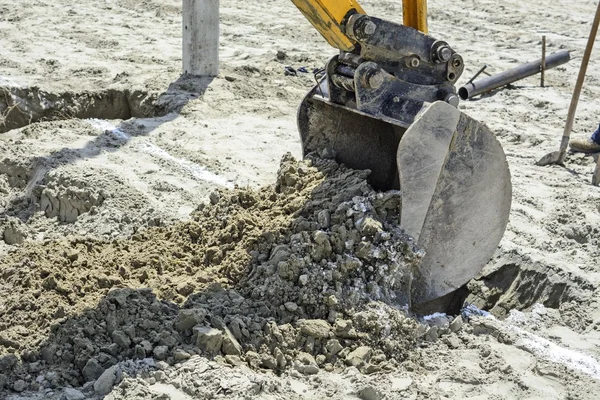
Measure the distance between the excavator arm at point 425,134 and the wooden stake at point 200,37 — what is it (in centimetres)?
399

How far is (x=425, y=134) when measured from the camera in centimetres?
395

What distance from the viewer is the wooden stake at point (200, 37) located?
8117mm

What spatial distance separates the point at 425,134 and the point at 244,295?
47.7 inches

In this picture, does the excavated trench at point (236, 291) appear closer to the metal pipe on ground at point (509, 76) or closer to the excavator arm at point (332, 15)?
the excavator arm at point (332, 15)

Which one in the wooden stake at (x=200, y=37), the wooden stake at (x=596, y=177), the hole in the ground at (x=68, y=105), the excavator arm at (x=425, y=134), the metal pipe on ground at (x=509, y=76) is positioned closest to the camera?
the excavator arm at (x=425, y=134)

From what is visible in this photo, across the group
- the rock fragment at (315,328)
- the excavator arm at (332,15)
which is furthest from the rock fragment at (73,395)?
the excavator arm at (332,15)

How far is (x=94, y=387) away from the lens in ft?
11.4

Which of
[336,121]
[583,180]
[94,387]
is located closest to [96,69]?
[336,121]

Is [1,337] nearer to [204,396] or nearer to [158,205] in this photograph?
[204,396]

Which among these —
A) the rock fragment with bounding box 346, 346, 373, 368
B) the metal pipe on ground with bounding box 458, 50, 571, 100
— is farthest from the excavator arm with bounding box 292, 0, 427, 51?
the metal pipe on ground with bounding box 458, 50, 571, 100

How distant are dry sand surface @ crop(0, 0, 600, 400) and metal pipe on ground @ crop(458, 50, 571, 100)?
87 centimetres

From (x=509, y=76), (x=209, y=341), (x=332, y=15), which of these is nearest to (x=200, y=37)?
(x=509, y=76)

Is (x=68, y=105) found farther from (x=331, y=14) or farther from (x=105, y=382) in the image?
(x=105, y=382)

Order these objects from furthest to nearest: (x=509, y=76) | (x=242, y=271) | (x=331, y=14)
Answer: (x=509, y=76)
(x=242, y=271)
(x=331, y=14)
